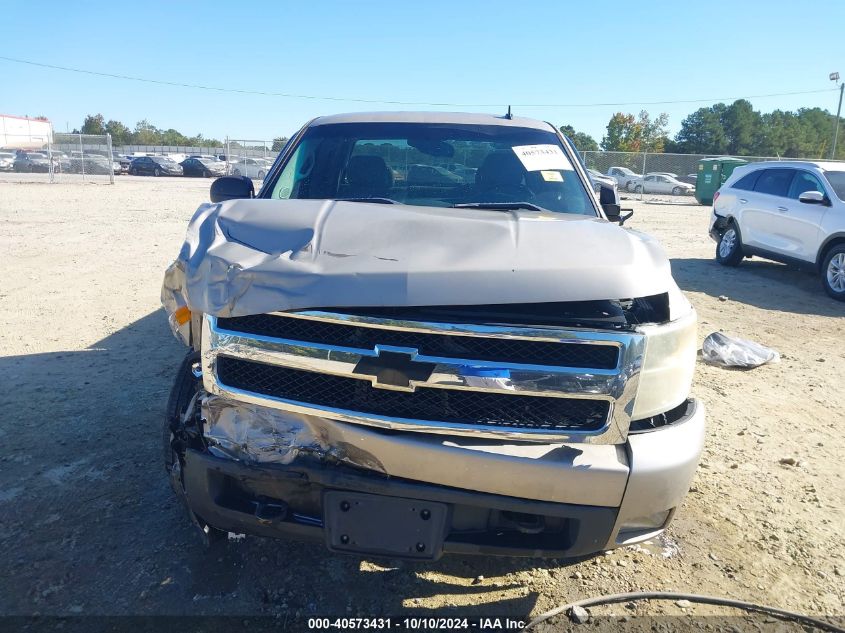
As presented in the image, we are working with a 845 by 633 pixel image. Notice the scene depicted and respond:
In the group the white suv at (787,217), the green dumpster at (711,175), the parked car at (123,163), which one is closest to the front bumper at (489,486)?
the white suv at (787,217)

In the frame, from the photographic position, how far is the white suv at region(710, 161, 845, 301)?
8.59 metres

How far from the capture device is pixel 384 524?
2.10 m

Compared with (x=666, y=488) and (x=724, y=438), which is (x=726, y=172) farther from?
(x=666, y=488)

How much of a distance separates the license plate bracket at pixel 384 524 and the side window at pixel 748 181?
1019 centimetres

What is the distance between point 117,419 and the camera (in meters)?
4.02

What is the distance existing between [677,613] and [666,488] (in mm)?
815

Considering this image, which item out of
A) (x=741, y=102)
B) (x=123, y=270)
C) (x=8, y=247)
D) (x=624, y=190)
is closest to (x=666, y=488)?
(x=123, y=270)

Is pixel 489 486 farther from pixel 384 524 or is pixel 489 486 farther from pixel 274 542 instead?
pixel 274 542

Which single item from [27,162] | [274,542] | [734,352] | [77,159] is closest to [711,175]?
[734,352]

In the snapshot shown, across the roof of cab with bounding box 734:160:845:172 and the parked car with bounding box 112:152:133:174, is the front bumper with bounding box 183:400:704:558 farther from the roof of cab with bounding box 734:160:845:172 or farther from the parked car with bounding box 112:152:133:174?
the parked car with bounding box 112:152:133:174

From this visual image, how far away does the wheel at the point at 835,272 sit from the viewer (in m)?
8.41

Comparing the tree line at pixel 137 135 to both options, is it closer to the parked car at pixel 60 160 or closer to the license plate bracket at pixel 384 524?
the parked car at pixel 60 160

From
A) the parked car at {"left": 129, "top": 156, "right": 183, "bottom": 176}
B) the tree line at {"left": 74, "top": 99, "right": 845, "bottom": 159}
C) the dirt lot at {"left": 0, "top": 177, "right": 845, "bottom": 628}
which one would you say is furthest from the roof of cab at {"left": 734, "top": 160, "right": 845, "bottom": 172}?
the tree line at {"left": 74, "top": 99, "right": 845, "bottom": 159}

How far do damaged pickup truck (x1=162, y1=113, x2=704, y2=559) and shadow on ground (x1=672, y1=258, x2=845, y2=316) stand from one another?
22.7 feet
